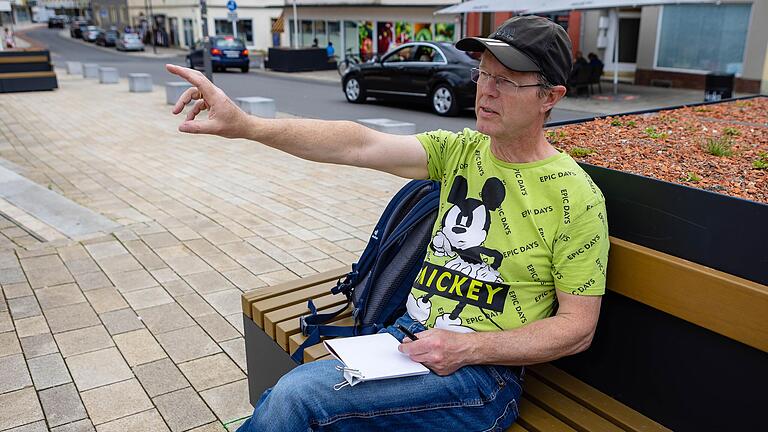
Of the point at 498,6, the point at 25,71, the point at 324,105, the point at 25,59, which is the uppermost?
the point at 498,6

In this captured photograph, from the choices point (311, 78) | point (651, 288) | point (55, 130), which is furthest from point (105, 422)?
point (311, 78)

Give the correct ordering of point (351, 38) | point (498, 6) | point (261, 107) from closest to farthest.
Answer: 1. point (261, 107)
2. point (498, 6)
3. point (351, 38)

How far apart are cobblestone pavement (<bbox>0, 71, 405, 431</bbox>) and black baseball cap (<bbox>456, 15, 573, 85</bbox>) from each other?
2009 mm

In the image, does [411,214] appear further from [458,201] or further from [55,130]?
[55,130]

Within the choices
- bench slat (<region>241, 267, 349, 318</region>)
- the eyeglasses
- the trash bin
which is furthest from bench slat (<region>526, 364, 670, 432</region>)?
the trash bin

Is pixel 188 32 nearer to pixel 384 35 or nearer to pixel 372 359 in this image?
pixel 384 35

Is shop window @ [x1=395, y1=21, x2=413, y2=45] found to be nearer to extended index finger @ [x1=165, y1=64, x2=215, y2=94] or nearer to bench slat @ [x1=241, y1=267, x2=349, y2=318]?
bench slat @ [x1=241, y1=267, x2=349, y2=318]

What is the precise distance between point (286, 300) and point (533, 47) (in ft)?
5.06

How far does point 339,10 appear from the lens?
32500 mm

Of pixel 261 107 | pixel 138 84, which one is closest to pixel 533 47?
pixel 261 107

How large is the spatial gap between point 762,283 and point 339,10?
32.7m

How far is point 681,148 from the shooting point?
292 cm

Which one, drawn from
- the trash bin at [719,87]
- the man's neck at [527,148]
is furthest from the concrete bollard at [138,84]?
the man's neck at [527,148]

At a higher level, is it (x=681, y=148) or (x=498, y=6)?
(x=498, y=6)
